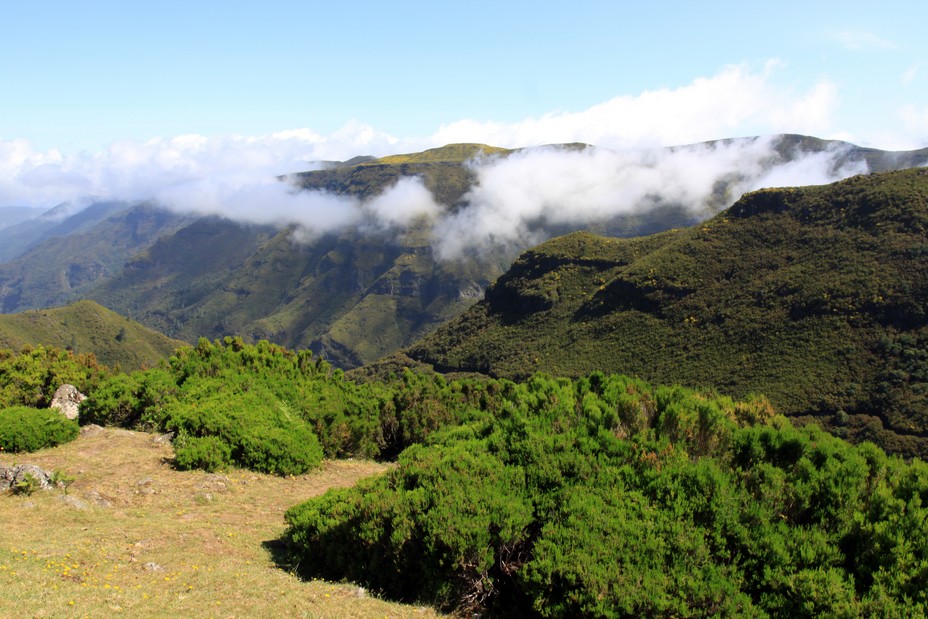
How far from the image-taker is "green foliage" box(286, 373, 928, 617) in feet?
24.4

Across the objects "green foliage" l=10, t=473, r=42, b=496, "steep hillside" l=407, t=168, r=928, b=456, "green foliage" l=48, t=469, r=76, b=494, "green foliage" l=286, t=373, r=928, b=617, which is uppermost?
"green foliage" l=286, t=373, r=928, b=617

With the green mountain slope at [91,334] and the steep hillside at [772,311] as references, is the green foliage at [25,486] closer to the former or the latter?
the steep hillside at [772,311]

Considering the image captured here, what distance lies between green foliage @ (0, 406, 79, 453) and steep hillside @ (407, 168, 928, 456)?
59009 millimetres

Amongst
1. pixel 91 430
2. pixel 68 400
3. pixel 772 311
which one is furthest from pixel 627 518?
pixel 772 311

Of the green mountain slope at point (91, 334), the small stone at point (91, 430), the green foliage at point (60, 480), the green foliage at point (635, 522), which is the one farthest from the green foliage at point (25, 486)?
the green mountain slope at point (91, 334)

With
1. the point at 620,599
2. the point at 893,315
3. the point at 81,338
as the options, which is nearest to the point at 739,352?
the point at 893,315

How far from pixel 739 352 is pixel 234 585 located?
71.7 metres

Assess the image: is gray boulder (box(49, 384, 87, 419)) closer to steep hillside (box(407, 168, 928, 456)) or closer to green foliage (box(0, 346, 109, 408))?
green foliage (box(0, 346, 109, 408))

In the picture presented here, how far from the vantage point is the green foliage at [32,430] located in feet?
50.1

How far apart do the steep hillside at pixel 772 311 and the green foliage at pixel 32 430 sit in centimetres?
5901

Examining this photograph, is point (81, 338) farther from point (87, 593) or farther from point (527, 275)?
point (87, 593)

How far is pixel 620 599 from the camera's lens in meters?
7.35

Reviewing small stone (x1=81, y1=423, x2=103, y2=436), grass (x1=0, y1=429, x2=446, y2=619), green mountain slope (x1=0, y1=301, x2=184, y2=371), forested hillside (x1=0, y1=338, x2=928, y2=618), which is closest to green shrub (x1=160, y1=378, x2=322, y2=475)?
grass (x1=0, y1=429, x2=446, y2=619)

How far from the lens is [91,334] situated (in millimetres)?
151500
